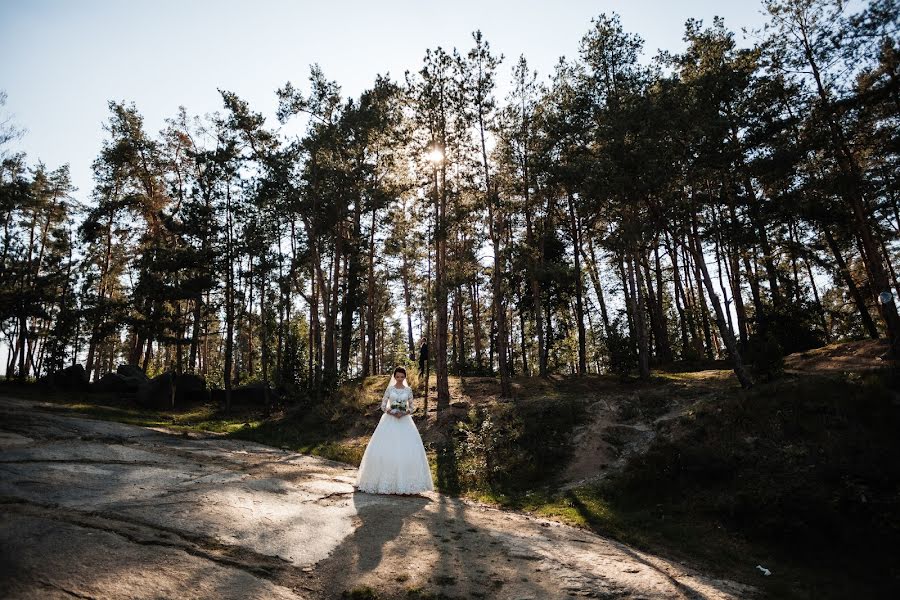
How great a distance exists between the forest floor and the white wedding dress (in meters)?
0.50

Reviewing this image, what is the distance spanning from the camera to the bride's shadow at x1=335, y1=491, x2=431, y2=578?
514 centimetres

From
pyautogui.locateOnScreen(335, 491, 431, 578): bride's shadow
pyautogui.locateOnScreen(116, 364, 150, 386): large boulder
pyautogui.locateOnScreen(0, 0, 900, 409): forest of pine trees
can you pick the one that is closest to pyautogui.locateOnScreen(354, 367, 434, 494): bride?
pyautogui.locateOnScreen(335, 491, 431, 578): bride's shadow

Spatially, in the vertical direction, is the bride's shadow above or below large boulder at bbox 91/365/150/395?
below

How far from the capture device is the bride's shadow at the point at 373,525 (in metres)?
5.14

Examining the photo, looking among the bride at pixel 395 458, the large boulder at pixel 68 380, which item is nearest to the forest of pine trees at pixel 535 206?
the large boulder at pixel 68 380

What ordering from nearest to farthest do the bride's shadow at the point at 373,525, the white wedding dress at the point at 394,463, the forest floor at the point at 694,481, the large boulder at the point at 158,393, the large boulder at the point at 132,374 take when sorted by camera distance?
the bride's shadow at the point at 373,525, the forest floor at the point at 694,481, the white wedding dress at the point at 394,463, the large boulder at the point at 158,393, the large boulder at the point at 132,374

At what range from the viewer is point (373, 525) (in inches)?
250

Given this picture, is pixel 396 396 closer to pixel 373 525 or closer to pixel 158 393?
pixel 373 525

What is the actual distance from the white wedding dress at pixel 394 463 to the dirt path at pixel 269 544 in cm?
33

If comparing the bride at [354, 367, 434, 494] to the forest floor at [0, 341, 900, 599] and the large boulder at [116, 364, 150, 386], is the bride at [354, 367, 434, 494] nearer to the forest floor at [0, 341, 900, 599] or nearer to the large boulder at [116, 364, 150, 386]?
the forest floor at [0, 341, 900, 599]

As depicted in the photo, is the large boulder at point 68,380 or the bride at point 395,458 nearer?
the bride at point 395,458

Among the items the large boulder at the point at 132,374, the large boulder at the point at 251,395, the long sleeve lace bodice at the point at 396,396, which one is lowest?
the long sleeve lace bodice at the point at 396,396

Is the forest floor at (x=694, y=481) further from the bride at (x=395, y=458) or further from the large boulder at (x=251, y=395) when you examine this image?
the large boulder at (x=251, y=395)

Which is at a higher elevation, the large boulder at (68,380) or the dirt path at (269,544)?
the large boulder at (68,380)
